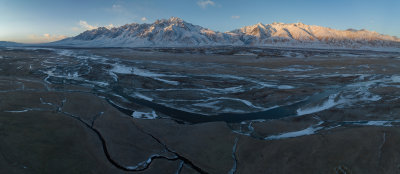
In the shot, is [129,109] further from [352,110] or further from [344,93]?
[344,93]

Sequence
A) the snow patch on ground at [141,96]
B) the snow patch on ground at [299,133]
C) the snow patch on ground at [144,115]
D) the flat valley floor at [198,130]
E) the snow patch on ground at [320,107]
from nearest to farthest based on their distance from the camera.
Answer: the flat valley floor at [198,130], the snow patch on ground at [299,133], the snow patch on ground at [144,115], the snow patch on ground at [320,107], the snow patch on ground at [141,96]

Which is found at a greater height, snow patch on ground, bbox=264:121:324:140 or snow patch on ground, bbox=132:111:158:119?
snow patch on ground, bbox=132:111:158:119

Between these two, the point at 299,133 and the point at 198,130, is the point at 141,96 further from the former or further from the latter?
the point at 299,133

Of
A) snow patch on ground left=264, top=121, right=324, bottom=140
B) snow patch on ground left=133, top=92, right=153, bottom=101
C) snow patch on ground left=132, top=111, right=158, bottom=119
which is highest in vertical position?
snow patch on ground left=133, top=92, right=153, bottom=101

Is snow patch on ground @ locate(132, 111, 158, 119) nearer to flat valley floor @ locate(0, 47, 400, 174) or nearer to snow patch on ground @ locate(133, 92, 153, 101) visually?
flat valley floor @ locate(0, 47, 400, 174)

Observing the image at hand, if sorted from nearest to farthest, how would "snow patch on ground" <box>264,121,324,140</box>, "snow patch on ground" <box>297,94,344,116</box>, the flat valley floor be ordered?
the flat valley floor
"snow patch on ground" <box>264,121,324,140</box>
"snow patch on ground" <box>297,94,344,116</box>

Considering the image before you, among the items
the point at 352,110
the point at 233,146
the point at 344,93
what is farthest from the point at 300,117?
the point at 344,93

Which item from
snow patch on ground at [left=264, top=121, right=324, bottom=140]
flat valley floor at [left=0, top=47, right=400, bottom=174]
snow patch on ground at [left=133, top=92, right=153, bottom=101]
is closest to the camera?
flat valley floor at [left=0, top=47, right=400, bottom=174]

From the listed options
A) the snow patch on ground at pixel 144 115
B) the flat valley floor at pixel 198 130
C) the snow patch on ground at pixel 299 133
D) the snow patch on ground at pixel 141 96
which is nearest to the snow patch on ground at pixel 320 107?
the flat valley floor at pixel 198 130

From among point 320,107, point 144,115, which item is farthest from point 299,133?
point 144,115

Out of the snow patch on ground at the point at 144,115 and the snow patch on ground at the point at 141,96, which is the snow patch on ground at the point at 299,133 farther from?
the snow patch on ground at the point at 141,96

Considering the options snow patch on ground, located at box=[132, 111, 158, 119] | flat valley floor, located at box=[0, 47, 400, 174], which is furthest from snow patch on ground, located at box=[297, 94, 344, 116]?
snow patch on ground, located at box=[132, 111, 158, 119]

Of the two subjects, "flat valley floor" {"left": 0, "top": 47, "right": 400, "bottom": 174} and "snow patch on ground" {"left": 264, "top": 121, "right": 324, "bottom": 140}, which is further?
"snow patch on ground" {"left": 264, "top": 121, "right": 324, "bottom": 140}
